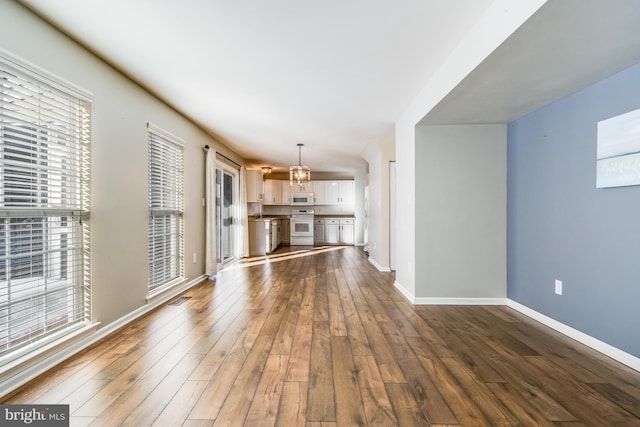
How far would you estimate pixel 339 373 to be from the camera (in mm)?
1959

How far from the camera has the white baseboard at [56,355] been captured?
5.77ft

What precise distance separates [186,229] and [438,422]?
12.5 feet

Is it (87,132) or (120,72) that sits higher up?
(120,72)

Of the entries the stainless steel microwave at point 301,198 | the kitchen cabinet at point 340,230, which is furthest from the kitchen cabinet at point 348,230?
the stainless steel microwave at point 301,198

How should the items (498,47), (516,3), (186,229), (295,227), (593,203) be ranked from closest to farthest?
(516,3) → (498,47) → (593,203) → (186,229) → (295,227)

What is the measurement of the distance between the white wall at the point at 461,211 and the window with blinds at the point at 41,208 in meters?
3.35

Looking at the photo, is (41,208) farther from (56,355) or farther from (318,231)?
(318,231)

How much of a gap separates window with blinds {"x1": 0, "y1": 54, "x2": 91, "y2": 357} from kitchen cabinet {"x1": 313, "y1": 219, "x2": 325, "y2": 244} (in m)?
7.51

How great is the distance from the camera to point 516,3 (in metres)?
1.63

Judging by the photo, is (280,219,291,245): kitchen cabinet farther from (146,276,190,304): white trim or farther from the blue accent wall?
the blue accent wall

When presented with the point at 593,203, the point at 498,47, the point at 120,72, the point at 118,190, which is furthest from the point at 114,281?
the point at 593,203

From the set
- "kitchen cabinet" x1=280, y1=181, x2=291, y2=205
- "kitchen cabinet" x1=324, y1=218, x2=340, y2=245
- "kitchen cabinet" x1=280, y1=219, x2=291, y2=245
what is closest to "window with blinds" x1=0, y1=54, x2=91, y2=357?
"kitchen cabinet" x1=280, y1=181, x2=291, y2=205

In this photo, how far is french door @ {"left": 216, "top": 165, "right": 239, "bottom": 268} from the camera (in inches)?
223

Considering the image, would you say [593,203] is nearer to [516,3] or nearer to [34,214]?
[516,3]
